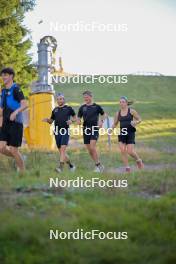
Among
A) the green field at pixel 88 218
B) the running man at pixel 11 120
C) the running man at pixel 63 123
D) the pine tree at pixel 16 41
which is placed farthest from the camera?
the pine tree at pixel 16 41

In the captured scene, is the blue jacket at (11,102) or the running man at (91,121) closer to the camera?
the blue jacket at (11,102)

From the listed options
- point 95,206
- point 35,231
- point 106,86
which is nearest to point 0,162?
point 95,206

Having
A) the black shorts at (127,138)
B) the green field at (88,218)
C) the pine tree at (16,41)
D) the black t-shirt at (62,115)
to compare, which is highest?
the pine tree at (16,41)

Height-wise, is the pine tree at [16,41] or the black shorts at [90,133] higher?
the pine tree at [16,41]

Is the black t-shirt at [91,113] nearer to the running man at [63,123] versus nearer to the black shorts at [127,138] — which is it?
the running man at [63,123]

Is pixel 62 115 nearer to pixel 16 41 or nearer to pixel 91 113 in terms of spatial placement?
pixel 91 113

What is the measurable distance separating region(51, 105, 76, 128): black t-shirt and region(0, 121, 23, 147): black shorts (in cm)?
211

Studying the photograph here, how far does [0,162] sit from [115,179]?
3363 millimetres

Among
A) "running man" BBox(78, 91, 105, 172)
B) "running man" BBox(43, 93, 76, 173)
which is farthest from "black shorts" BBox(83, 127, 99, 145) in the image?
"running man" BBox(43, 93, 76, 173)

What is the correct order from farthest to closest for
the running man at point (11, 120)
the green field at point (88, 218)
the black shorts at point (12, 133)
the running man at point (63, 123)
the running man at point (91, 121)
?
the running man at point (91, 121) < the running man at point (63, 123) < the black shorts at point (12, 133) < the running man at point (11, 120) < the green field at point (88, 218)

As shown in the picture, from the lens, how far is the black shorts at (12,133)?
9.46m

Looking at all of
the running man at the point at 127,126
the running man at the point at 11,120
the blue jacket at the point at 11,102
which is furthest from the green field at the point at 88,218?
the running man at the point at 127,126

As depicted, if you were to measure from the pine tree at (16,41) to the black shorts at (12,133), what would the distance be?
13483 millimetres

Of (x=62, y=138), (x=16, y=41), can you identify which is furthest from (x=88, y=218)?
(x=16, y=41)
